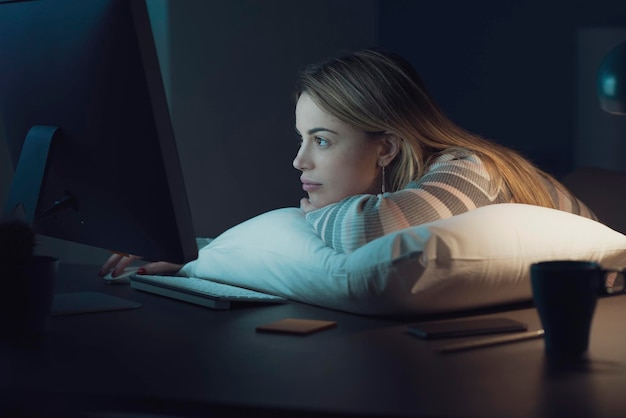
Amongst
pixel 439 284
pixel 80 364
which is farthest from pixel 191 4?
pixel 80 364

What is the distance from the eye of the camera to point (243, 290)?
1223 millimetres

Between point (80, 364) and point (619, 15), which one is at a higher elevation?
point (619, 15)

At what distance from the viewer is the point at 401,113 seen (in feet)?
4.94

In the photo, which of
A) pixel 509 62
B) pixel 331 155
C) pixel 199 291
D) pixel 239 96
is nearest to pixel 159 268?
pixel 199 291

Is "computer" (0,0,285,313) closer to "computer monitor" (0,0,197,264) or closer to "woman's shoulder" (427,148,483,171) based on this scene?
"computer monitor" (0,0,197,264)

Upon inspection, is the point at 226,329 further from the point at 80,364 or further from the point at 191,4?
the point at 191,4

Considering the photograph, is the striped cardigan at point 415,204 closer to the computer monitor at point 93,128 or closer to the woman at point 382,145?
the woman at point 382,145

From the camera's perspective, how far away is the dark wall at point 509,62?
178 cm

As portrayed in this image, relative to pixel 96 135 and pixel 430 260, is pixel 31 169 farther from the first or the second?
pixel 430 260

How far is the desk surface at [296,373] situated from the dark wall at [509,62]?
2.80 feet

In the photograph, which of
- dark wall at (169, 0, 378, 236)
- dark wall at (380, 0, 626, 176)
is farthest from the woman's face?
dark wall at (169, 0, 378, 236)

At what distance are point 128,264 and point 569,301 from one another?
833 mm

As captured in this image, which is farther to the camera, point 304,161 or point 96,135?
point 304,161

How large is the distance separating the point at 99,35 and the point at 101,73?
0.05 meters
